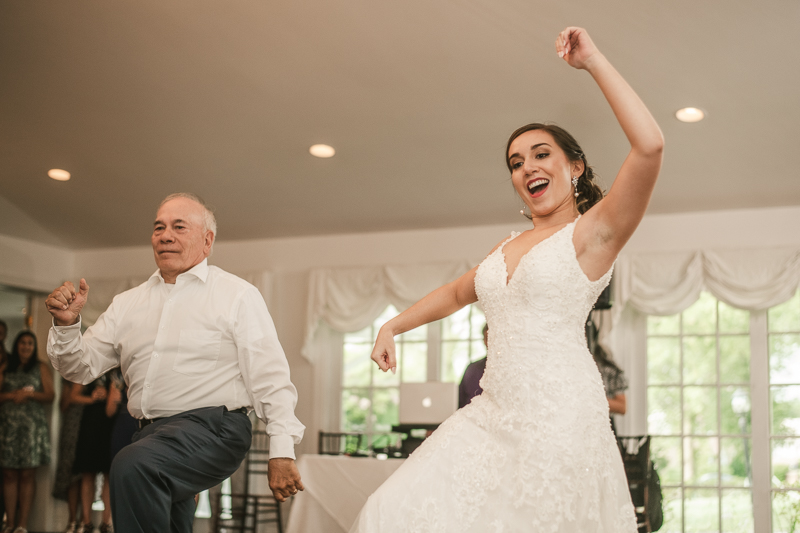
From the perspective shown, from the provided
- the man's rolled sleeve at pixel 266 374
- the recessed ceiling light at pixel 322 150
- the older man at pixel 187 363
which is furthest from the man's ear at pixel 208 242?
the recessed ceiling light at pixel 322 150

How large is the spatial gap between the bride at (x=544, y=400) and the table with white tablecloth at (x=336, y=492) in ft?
8.73

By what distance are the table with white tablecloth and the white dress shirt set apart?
5.84ft

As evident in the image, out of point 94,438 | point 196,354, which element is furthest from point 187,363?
point 94,438

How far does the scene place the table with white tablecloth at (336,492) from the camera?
14.3ft

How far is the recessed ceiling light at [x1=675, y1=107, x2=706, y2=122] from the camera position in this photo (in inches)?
→ 194

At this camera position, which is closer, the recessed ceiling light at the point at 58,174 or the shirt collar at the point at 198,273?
the shirt collar at the point at 198,273

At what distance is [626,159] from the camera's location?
1598 millimetres

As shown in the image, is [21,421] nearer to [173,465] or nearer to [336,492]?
[336,492]

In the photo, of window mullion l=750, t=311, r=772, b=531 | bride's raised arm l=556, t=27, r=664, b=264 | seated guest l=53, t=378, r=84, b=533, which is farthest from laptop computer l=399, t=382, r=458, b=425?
seated guest l=53, t=378, r=84, b=533

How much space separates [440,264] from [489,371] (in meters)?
5.34

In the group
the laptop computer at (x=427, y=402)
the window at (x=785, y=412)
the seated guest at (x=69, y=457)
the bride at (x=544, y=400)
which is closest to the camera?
the bride at (x=544, y=400)

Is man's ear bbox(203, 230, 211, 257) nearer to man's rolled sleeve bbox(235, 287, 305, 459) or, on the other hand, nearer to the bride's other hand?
man's rolled sleeve bbox(235, 287, 305, 459)

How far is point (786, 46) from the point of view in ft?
13.9

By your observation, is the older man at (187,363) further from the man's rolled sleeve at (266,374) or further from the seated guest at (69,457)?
the seated guest at (69,457)
